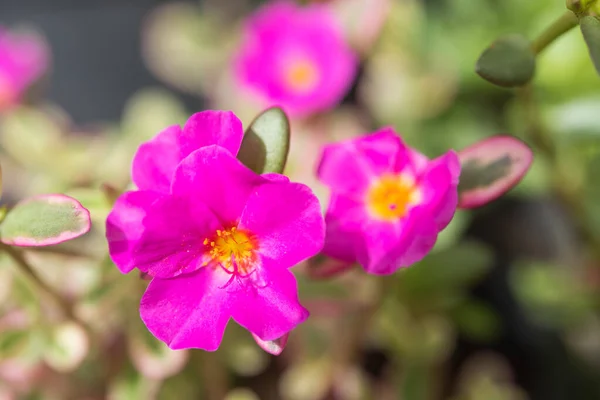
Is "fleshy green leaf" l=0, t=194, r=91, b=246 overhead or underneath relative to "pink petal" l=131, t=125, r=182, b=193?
underneath

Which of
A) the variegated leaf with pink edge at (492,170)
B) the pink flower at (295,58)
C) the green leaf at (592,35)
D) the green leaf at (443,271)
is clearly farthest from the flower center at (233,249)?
the pink flower at (295,58)

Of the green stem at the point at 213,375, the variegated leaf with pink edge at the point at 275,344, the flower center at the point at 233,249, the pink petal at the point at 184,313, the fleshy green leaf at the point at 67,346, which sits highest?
the flower center at the point at 233,249

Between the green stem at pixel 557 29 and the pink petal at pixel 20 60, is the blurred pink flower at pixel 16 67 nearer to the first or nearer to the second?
the pink petal at pixel 20 60

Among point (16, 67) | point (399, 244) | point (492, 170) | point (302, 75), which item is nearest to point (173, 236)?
point (399, 244)

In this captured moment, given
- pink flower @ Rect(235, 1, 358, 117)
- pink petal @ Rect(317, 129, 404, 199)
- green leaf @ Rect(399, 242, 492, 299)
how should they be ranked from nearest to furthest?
pink petal @ Rect(317, 129, 404, 199), green leaf @ Rect(399, 242, 492, 299), pink flower @ Rect(235, 1, 358, 117)

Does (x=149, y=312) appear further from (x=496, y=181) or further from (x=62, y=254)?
(x=496, y=181)

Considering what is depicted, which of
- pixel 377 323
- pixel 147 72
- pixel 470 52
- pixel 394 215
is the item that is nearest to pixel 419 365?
pixel 377 323

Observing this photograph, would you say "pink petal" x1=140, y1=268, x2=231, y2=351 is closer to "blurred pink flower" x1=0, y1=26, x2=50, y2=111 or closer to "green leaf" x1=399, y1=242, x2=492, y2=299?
"green leaf" x1=399, y1=242, x2=492, y2=299

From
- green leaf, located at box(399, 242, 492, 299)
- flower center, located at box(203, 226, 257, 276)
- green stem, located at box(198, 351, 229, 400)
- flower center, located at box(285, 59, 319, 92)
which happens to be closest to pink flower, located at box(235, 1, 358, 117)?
flower center, located at box(285, 59, 319, 92)
